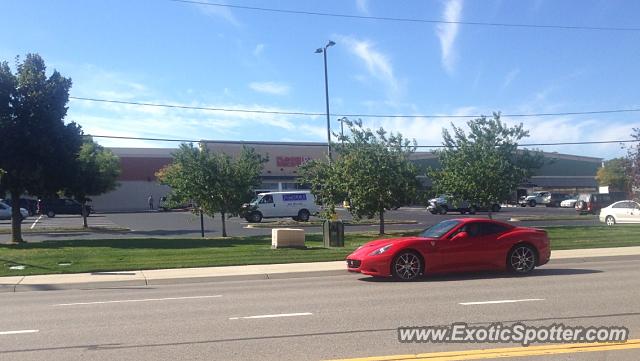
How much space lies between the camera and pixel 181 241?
2355cm

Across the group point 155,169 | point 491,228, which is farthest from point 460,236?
point 155,169

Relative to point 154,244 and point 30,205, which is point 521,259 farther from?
point 30,205

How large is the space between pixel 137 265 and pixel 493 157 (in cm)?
1670

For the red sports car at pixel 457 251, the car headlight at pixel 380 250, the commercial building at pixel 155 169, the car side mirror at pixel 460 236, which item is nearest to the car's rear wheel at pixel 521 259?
the red sports car at pixel 457 251

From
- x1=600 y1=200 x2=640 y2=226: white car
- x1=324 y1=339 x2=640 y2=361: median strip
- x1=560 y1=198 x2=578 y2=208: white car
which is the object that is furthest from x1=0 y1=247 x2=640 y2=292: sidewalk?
x1=560 y1=198 x2=578 y2=208: white car

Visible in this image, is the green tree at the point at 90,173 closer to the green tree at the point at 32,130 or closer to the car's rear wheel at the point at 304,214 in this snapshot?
the green tree at the point at 32,130

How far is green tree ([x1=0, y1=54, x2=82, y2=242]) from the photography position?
23.9 meters

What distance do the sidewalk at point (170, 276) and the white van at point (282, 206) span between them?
24.3 metres

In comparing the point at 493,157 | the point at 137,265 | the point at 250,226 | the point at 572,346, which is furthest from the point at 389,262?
the point at 250,226

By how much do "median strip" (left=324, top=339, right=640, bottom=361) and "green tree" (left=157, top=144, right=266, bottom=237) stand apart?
70.1ft

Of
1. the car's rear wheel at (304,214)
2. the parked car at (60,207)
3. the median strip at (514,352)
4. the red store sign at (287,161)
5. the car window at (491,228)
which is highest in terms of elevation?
the red store sign at (287,161)

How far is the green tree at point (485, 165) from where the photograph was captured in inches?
1062

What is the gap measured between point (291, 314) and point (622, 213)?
1128 inches

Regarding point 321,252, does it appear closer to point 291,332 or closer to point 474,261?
point 474,261
